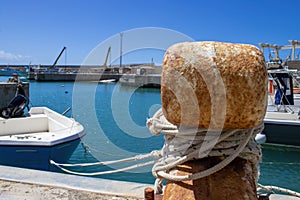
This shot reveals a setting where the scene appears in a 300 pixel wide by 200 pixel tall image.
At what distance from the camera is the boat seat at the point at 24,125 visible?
8.03 m

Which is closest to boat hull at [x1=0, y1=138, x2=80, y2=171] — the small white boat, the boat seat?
the small white boat

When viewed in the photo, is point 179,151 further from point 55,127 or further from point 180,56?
point 55,127

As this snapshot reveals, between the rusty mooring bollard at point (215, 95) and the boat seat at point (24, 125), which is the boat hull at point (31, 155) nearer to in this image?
the boat seat at point (24, 125)

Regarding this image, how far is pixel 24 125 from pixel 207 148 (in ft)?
25.2

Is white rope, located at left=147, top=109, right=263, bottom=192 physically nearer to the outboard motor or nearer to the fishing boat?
the outboard motor

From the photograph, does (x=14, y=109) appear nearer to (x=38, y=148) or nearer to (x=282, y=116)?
(x=38, y=148)

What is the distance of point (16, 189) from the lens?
10.7 ft

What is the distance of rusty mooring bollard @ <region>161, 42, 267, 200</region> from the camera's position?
1.55m

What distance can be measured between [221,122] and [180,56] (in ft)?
1.37

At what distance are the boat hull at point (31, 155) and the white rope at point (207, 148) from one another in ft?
17.9

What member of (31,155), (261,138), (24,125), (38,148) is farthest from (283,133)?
(24,125)

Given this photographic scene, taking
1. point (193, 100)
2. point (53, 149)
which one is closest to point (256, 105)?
point (193, 100)

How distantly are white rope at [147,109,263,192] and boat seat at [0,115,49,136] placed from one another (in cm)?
736

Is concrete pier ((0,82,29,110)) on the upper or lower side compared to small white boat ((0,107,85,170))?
upper
